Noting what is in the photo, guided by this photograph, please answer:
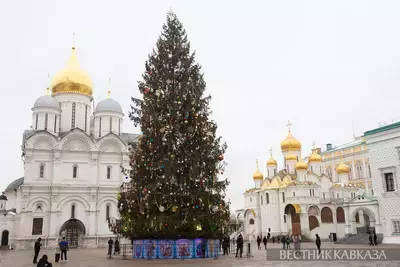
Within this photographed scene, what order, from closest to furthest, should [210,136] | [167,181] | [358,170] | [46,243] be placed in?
[167,181] → [210,136] → [46,243] → [358,170]

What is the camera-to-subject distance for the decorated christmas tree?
53.2 feet

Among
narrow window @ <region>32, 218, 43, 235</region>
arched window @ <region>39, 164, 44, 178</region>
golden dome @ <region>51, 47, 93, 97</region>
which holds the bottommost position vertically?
narrow window @ <region>32, 218, 43, 235</region>

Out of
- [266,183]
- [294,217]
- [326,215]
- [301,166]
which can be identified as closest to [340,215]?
[326,215]

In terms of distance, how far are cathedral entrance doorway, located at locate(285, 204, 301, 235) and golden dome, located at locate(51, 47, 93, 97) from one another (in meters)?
24.6

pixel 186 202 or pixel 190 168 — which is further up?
pixel 190 168

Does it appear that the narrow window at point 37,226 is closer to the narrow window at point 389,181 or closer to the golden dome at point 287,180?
the golden dome at point 287,180

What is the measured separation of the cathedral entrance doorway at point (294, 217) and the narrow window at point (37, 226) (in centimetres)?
2457

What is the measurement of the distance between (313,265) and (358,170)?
42532 millimetres

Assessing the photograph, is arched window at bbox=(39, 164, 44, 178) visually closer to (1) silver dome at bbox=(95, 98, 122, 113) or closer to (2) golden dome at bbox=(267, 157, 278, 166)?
(1) silver dome at bbox=(95, 98, 122, 113)

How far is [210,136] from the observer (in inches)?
682

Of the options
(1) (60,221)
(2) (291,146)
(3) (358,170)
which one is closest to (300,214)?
(2) (291,146)

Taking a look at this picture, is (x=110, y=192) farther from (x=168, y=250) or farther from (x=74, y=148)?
(x=168, y=250)

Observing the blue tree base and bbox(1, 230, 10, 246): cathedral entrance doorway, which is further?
bbox(1, 230, 10, 246): cathedral entrance doorway

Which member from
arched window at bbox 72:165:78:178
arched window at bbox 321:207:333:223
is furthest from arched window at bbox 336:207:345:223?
arched window at bbox 72:165:78:178
